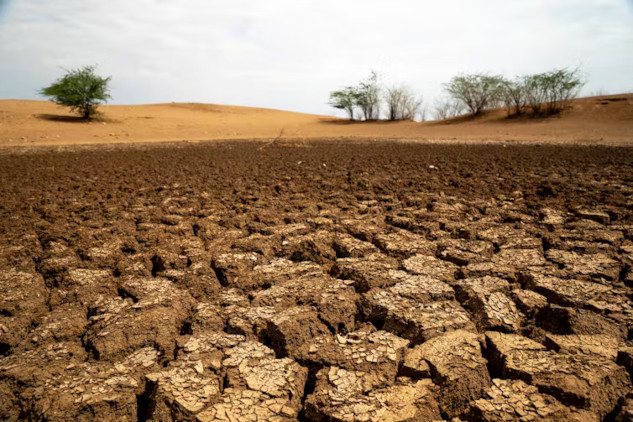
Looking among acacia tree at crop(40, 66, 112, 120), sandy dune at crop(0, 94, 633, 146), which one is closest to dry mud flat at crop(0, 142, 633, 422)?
sandy dune at crop(0, 94, 633, 146)

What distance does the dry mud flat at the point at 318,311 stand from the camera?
167 centimetres

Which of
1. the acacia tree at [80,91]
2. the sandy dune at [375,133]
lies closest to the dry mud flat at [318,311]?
the sandy dune at [375,133]

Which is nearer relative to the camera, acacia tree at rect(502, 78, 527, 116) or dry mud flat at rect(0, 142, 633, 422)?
dry mud flat at rect(0, 142, 633, 422)

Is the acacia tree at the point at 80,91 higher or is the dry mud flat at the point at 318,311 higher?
the acacia tree at the point at 80,91

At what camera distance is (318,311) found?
7.68 ft

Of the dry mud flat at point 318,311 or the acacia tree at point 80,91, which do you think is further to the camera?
the acacia tree at point 80,91

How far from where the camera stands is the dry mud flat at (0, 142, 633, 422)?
1.67 meters

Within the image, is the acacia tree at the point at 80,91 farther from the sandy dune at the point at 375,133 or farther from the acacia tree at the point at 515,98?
the acacia tree at the point at 515,98

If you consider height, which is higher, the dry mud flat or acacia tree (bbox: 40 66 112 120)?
acacia tree (bbox: 40 66 112 120)

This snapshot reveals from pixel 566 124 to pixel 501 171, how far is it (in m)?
16.9

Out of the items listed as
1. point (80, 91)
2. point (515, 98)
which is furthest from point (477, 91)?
point (80, 91)

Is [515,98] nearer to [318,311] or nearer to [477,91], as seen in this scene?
[477,91]

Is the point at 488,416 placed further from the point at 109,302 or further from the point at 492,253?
the point at 109,302

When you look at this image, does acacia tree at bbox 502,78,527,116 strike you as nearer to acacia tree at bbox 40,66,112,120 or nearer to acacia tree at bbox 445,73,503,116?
acacia tree at bbox 445,73,503,116
